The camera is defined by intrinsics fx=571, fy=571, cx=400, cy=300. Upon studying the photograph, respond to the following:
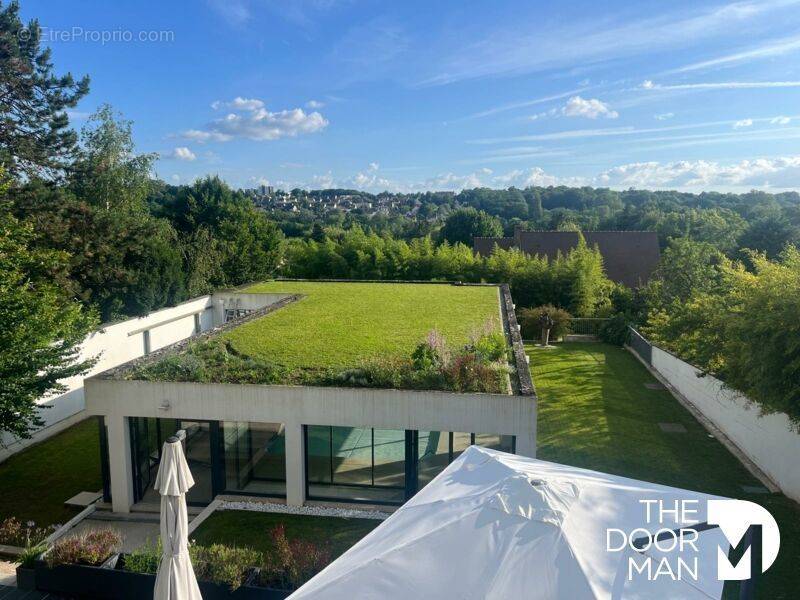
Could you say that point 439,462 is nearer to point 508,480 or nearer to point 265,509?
point 265,509

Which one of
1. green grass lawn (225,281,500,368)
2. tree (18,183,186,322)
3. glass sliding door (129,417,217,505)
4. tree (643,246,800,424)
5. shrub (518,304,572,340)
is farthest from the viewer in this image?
shrub (518,304,572,340)

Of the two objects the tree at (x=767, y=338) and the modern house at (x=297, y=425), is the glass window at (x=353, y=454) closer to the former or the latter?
the modern house at (x=297, y=425)

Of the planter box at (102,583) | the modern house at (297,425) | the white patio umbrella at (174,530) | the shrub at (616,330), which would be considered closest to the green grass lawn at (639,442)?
the modern house at (297,425)

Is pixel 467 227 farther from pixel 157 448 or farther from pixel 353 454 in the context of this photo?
pixel 157 448

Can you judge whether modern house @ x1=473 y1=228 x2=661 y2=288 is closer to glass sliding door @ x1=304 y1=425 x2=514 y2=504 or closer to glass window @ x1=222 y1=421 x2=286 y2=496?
glass sliding door @ x1=304 y1=425 x2=514 y2=504

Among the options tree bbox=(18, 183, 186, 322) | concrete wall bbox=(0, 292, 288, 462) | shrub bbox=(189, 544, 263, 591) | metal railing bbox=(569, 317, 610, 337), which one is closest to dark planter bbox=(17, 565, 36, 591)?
shrub bbox=(189, 544, 263, 591)
